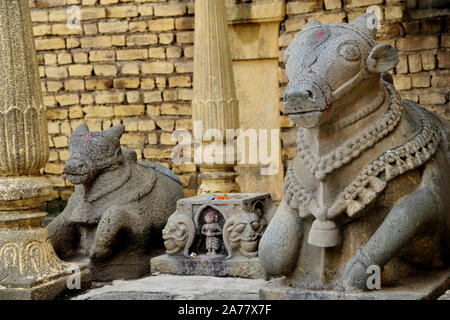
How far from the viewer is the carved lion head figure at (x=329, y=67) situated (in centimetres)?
285

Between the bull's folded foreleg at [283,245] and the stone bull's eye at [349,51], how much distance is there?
2.50 ft

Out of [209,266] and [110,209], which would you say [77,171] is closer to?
[110,209]

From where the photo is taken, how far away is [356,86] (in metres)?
2.92

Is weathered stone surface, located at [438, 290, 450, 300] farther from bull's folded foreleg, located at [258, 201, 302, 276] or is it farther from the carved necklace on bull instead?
bull's folded foreleg, located at [258, 201, 302, 276]

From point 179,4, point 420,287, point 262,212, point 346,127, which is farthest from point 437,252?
point 179,4

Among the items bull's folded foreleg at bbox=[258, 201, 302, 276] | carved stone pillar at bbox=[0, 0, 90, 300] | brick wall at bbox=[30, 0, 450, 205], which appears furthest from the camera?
brick wall at bbox=[30, 0, 450, 205]

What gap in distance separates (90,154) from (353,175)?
199cm

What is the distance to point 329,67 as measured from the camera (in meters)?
2.89

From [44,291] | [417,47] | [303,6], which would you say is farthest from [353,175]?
[303,6]

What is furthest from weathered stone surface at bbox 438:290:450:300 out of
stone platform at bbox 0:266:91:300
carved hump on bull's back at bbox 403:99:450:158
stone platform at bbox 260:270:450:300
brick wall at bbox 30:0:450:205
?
brick wall at bbox 30:0:450:205

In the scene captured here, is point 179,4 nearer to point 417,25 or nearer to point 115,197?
point 417,25

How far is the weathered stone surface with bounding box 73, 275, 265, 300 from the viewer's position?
→ 3465 mm

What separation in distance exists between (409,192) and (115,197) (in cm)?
208

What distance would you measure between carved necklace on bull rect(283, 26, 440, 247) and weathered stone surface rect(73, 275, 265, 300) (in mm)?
693
